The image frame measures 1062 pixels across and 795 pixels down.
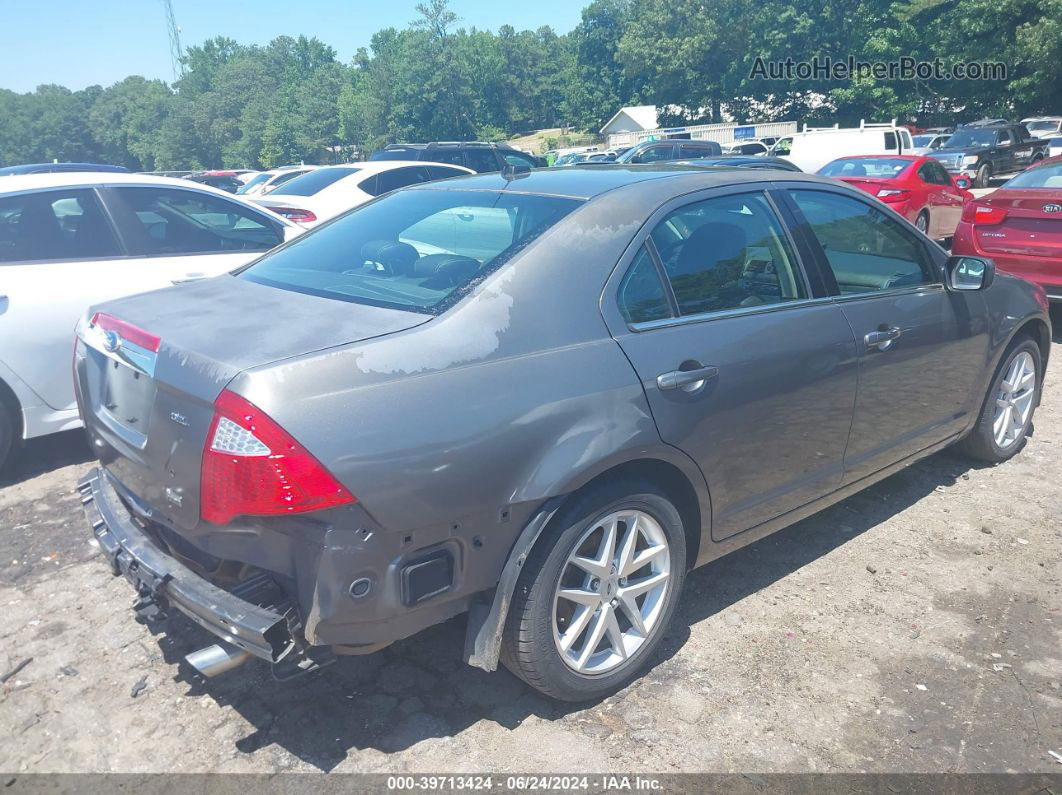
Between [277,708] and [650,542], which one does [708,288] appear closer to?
[650,542]

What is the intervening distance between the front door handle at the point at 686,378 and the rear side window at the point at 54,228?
12.7 feet

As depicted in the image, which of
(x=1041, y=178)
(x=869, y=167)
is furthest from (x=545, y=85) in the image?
(x=1041, y=178)

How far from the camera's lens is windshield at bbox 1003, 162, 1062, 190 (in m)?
7.75

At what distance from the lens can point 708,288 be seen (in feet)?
10.6

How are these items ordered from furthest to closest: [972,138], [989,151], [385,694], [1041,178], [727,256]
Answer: [972,138]
[989,151]
[1041,178]
[727,256]
[385,694]

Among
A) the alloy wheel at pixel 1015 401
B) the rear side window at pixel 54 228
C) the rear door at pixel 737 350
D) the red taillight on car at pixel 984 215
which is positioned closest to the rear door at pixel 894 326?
the rear door at pixel 737 350

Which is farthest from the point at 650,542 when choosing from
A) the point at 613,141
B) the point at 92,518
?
the point at 613,141

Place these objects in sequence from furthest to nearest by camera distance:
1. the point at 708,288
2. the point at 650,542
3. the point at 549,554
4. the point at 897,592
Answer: the point at 897,592, the point at 708,288, the point at 650,542, the point at 549,554

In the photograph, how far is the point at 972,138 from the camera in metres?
25.8

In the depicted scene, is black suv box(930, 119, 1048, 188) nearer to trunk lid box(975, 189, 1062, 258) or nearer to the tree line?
the tree line

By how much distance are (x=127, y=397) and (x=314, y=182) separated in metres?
8.83

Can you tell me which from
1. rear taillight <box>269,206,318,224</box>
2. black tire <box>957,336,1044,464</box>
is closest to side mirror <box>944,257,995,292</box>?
black tire <box>957,336,1044,464</box>

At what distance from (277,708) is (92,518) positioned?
0.95 meters

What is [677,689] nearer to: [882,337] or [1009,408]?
[882,337]
